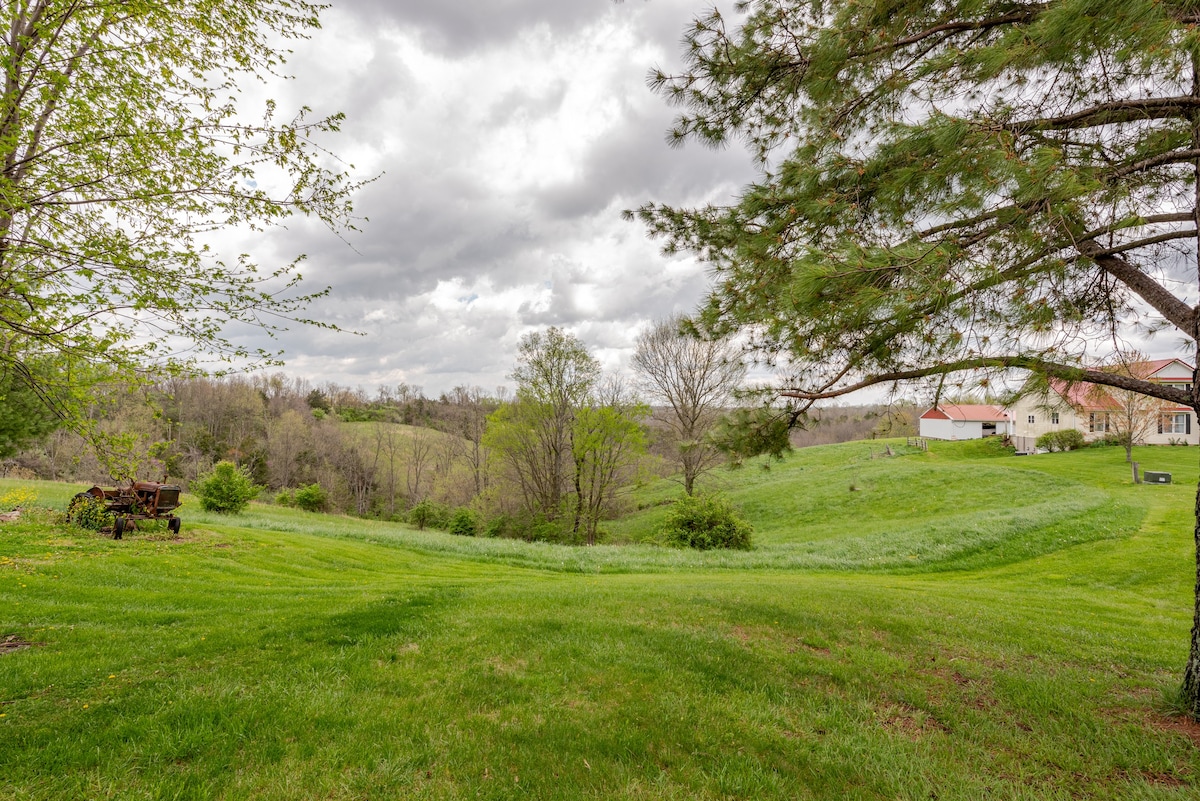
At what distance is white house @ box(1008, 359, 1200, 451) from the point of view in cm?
393

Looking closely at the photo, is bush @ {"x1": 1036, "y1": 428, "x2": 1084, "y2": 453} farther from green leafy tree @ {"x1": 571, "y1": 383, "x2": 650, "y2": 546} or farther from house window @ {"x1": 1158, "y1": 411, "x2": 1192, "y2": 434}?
green leafy tree @ {"x1": 571, "y1": 383, "x2": 650, "y2": 546}

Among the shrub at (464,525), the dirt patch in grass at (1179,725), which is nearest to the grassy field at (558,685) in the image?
the dirt patch in grass at (1179,725)

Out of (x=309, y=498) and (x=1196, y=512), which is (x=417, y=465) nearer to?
(x=309, y=498)

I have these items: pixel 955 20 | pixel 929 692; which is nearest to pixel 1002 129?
pixel 955 20

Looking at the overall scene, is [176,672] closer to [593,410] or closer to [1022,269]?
[1022,269]

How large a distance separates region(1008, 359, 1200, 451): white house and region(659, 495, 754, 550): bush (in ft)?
29.5

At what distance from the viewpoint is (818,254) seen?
3.56 m

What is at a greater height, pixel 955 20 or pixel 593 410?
pixel 955 20

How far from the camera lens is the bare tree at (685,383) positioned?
21891mm

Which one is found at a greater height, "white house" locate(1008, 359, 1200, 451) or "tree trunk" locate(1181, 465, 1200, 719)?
"white house" locate(1008, 359, 1200, 451)

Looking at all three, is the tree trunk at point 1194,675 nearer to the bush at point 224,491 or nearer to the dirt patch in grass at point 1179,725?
the dirt patch in grass at point 1179,725

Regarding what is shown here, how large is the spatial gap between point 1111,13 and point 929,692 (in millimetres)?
5480

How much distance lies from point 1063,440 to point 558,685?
42.0m

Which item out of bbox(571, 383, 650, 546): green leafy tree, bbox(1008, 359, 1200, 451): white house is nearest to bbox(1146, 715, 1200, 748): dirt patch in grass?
bbox(1008, 359, 1200, 451): white house
